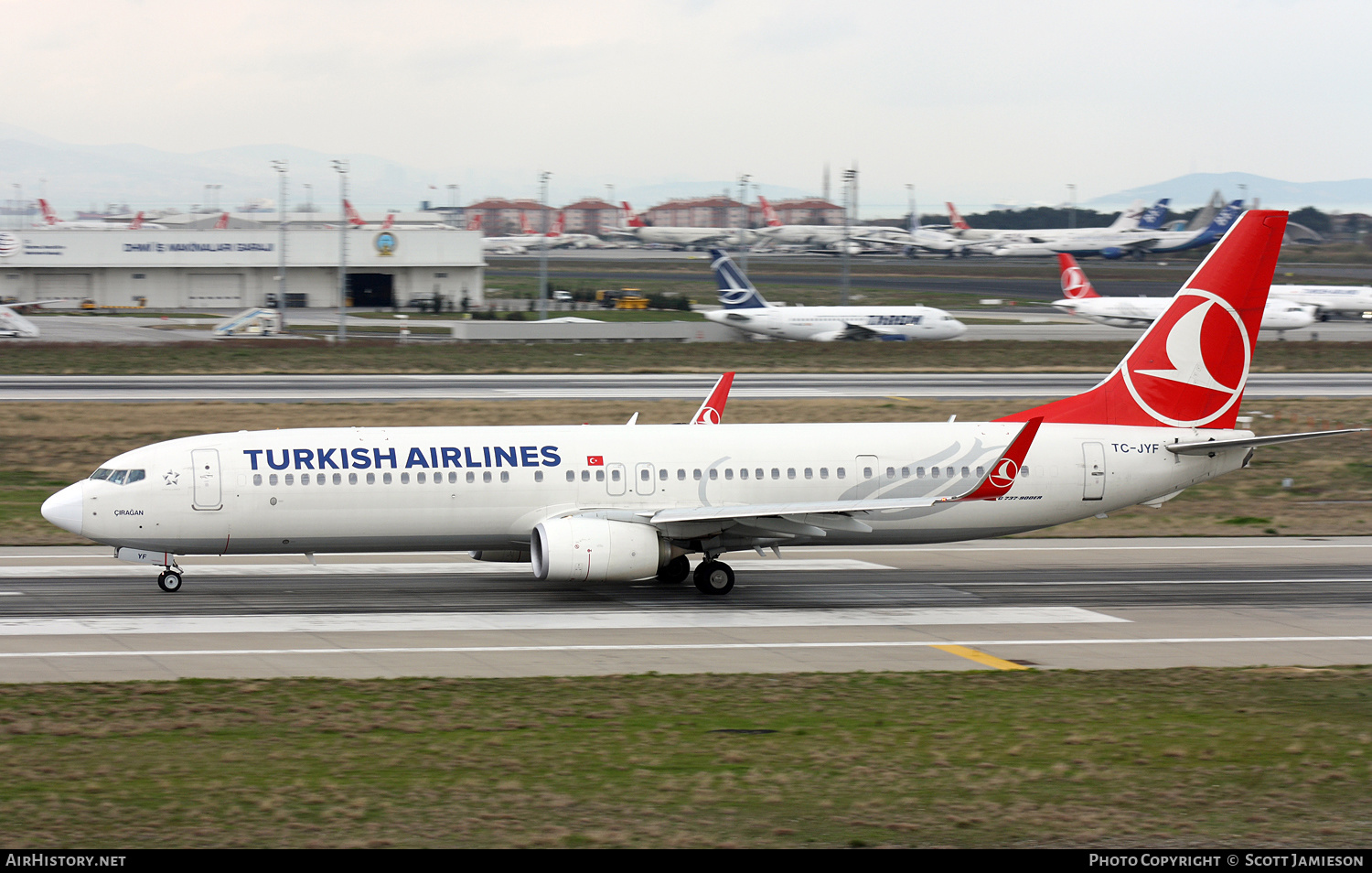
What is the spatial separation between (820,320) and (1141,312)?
84.5ft

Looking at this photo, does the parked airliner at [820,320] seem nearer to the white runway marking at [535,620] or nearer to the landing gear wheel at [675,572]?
the landing gear wheel at [675,572]

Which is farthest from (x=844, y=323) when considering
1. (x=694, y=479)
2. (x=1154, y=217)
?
(x=1154, y=217)

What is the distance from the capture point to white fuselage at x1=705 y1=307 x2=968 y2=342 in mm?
91688

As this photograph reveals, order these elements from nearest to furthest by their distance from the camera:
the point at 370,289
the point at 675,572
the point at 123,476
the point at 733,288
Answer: the point at 123,476 < the point at 675,572 < the point at 733,288 < the point at 370,289

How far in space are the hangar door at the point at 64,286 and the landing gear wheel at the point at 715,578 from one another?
123m

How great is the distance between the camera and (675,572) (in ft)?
98.6

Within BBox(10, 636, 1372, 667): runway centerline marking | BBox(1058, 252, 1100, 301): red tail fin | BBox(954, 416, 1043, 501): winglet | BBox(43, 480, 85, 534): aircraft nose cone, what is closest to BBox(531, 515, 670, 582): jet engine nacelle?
BBox(10, 636, 1372, 667): runway centerline marking

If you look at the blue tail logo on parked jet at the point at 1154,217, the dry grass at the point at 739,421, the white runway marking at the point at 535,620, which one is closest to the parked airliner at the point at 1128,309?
the dry grass at the point at 739,421

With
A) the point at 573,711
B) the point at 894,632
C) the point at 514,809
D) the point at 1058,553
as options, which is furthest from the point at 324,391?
the point at 514,809

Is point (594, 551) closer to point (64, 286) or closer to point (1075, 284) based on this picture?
point (1075, 284)

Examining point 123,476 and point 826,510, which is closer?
point 826,510

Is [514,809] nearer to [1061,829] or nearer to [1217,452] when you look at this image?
[1061,829]

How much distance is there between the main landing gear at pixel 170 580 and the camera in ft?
93.0

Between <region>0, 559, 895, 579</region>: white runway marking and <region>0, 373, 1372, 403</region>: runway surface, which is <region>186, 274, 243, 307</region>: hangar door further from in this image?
<region>0, 559, 895, 579</region>: white runway marking
